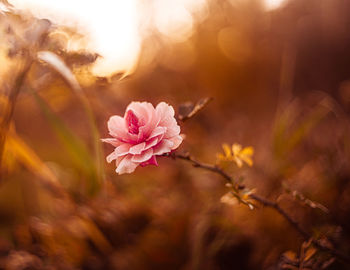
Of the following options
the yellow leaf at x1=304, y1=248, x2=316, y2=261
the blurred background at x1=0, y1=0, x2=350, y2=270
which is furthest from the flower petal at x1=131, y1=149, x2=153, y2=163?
the yellow leaf at x1=304, y1=248, x2=316, y2=261

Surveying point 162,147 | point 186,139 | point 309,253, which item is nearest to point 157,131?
point 162,147

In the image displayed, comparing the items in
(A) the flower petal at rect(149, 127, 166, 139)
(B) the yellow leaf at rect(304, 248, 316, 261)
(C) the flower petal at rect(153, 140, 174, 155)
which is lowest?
(B) the yellow leaf at rect(304, 248, 316, 261)

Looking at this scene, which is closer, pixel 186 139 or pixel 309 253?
pixel 309 253

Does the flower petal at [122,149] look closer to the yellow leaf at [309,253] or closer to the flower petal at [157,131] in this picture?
the flower petal at [157,131]

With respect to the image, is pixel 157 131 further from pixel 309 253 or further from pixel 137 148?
pixel 309 253

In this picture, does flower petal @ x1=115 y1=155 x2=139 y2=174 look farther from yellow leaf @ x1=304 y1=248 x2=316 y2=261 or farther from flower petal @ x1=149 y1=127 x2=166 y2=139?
yellow leaf @ x1=304 y1=248 x2=316 y2=261

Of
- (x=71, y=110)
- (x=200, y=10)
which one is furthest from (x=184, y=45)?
(x=71, y=110)
